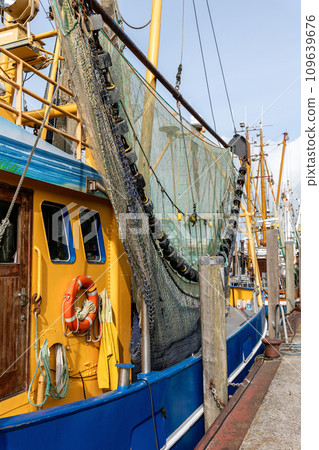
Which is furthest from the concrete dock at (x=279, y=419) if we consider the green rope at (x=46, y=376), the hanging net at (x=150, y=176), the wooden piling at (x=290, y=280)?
the wooden piling at (x=290, y=280)

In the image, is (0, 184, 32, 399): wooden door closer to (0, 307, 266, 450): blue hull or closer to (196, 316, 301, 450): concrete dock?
(0, 307, 266, 450): blue hull

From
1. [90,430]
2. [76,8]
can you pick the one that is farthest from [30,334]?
[76,8]

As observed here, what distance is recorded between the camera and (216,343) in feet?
16.6

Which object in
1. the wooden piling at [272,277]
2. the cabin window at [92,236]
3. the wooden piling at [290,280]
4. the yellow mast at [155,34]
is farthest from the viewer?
the wooden piling at [290,280]

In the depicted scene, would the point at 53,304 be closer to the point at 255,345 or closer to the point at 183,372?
the point at 183,372

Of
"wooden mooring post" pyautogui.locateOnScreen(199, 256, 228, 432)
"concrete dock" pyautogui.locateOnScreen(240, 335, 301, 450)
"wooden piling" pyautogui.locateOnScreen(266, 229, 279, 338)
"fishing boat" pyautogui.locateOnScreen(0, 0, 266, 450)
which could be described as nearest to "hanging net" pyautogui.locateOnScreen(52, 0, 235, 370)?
"fishing boat" pyautogui.locateOnScreen(0, 0, 266, 450)

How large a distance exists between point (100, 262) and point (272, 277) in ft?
18.0

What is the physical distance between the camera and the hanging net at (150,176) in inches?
145

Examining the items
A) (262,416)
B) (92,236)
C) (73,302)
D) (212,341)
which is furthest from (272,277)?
(73,302)

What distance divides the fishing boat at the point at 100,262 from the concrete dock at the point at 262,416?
0.49 metres

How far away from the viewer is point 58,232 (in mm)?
4312

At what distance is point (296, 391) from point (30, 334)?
380 centimetres

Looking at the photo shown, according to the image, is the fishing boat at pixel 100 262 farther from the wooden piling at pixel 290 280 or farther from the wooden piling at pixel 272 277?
the wooden piling at pixel 290 280

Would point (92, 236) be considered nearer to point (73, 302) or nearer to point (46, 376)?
point (73, 302)
